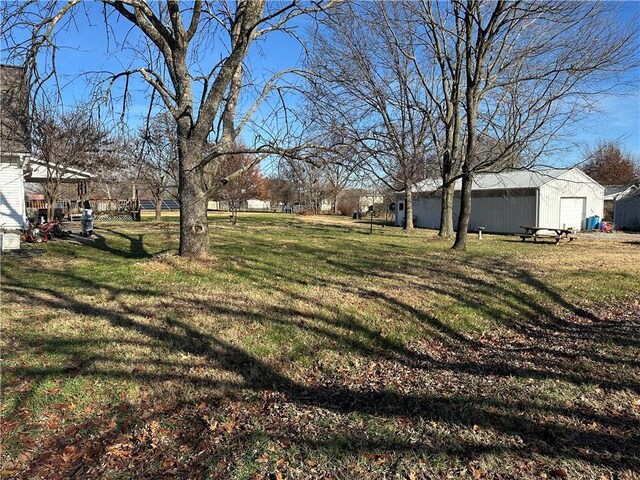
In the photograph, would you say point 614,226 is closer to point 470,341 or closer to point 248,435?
point 470,341

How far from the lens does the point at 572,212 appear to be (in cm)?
2880

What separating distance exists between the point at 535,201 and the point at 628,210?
11.6m

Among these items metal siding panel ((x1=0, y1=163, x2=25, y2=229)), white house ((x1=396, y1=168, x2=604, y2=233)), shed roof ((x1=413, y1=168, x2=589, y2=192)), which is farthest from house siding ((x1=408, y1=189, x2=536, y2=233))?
metal siding panel ((x1=0, y1=163, x2=25, y2=229))

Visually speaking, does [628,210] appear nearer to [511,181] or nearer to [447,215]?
[511,181]

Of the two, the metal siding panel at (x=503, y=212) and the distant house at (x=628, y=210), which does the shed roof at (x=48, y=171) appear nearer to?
the metal siding panel at (x=503, y=212)

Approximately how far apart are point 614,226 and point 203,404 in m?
37.0

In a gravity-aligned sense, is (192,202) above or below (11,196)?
below

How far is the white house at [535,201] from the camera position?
27125mm

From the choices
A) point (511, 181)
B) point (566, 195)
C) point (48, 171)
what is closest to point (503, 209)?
point (511, 181)

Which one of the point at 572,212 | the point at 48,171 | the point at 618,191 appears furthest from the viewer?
the point at 618,191

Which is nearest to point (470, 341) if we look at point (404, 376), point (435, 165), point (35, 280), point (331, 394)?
point (404, 376)

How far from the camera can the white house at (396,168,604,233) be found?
2712 cm

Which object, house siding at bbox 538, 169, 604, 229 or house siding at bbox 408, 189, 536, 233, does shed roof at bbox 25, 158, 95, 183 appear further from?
house siding at bbox 538, 169, 604, 229

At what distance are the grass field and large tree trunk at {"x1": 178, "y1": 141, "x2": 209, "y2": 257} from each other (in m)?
0.63
